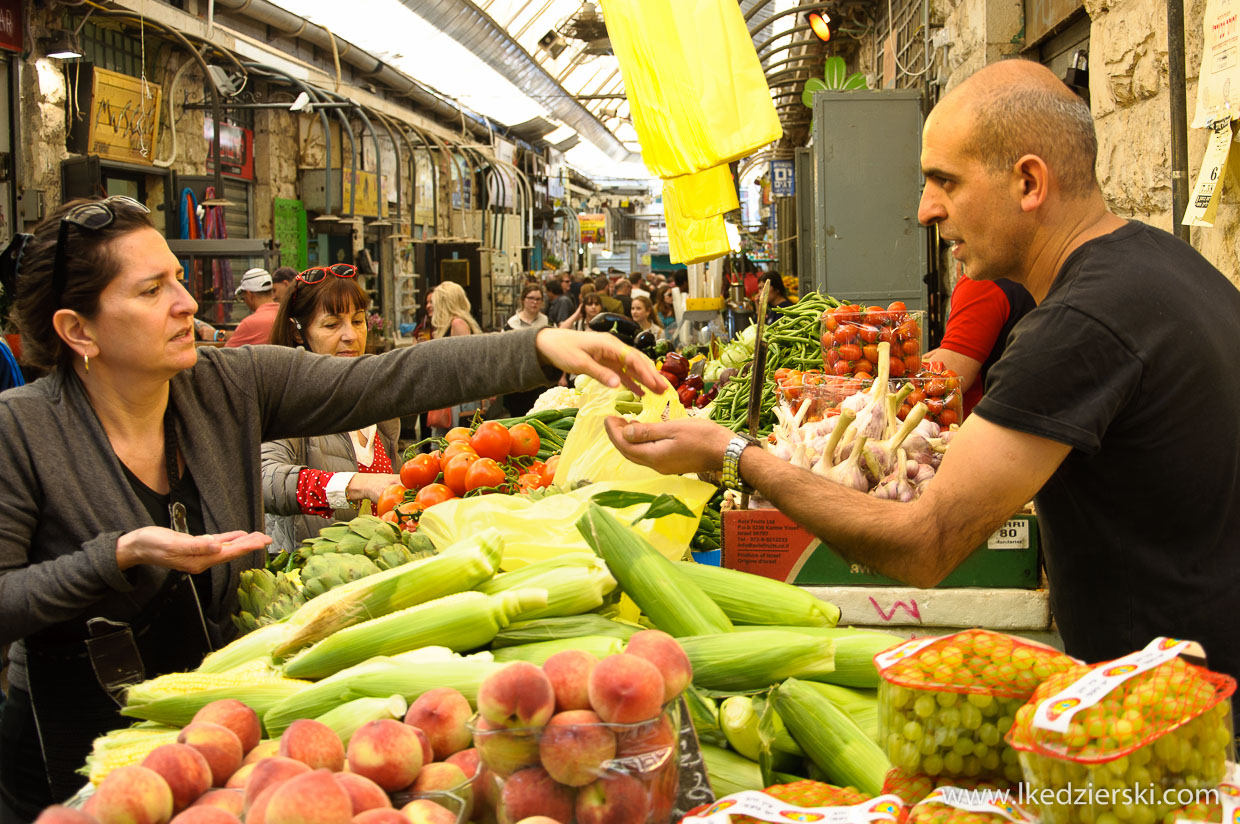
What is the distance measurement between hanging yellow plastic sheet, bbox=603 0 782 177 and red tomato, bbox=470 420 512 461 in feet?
4.72

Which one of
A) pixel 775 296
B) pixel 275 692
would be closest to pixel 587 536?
pixel 275 692

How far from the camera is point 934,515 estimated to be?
68.4 inches

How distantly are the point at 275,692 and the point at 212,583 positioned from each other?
30.0 inches

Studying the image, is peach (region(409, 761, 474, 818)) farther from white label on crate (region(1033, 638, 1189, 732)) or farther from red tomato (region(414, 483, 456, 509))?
red tomato (region(414, 483, 456, 509))

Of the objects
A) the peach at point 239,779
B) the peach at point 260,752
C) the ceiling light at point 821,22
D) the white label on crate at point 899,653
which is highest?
the ceiling light at point 821,22

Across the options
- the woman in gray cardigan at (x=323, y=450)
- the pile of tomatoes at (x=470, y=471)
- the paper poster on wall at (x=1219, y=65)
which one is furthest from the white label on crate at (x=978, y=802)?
the woman in gray cardigan at (x=323, y=450)

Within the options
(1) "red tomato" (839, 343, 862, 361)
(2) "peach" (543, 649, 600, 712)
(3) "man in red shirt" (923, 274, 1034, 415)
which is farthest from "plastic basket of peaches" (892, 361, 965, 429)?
(2) "peach" (543, 649, 600, 712)

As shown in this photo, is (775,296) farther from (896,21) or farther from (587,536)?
(587,536)

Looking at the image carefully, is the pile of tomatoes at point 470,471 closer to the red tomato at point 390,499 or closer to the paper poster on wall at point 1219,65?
the red tomato at point 390,499

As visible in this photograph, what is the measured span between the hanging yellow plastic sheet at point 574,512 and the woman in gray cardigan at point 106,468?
0.83 ft

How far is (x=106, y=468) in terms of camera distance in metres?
2.24

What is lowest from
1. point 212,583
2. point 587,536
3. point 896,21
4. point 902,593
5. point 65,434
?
point 902,593

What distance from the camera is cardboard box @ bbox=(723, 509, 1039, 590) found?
9.20ft

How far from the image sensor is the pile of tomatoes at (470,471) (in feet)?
11.2
